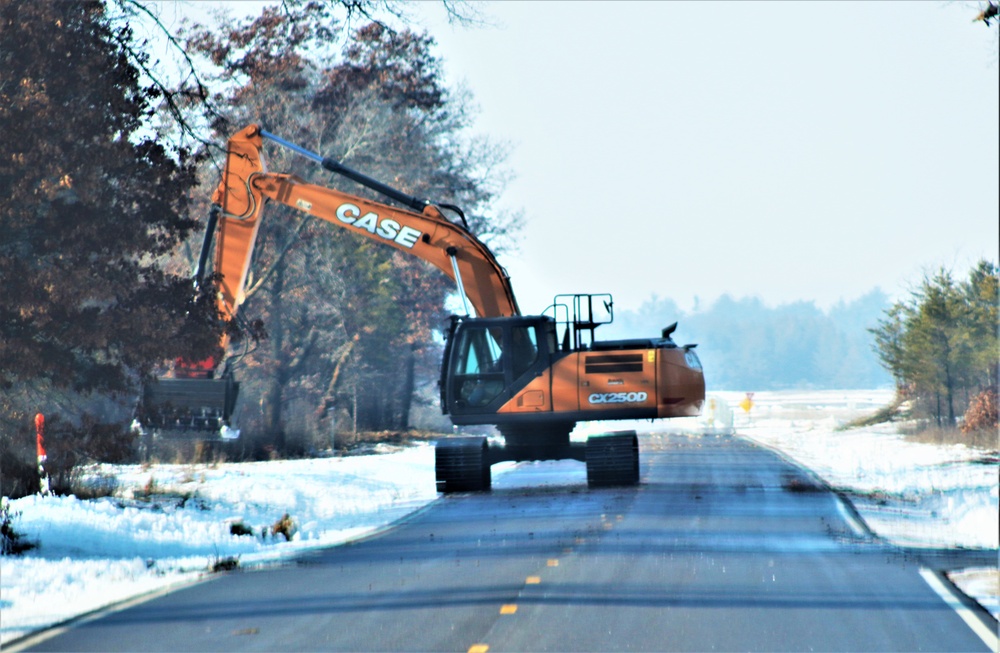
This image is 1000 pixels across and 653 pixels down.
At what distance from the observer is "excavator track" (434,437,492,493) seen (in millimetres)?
22984

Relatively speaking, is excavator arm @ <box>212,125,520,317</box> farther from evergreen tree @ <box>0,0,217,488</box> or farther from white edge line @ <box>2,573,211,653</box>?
white edge line @ <box>2,573,211,653</box>

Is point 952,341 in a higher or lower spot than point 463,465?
higher

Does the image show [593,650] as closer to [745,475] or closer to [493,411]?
[493,411]

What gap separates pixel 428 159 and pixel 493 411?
25769 millimetres

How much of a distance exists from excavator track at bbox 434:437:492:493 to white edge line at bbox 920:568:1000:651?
11.1 m

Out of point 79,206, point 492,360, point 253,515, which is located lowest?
point 253,515

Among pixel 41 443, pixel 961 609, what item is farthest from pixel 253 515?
pixel 961 609

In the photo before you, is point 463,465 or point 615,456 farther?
point 463,465

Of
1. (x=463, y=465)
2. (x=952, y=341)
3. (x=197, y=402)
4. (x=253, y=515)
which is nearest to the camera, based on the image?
(x=253, y=515)

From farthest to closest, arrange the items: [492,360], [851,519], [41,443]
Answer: [492,360], [41,443], [851,519]

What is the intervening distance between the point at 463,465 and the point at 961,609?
43.3 ft

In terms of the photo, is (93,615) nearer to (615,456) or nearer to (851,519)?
(851,519)

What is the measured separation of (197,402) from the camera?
1003 inches

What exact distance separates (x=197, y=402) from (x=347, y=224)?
465 cm
